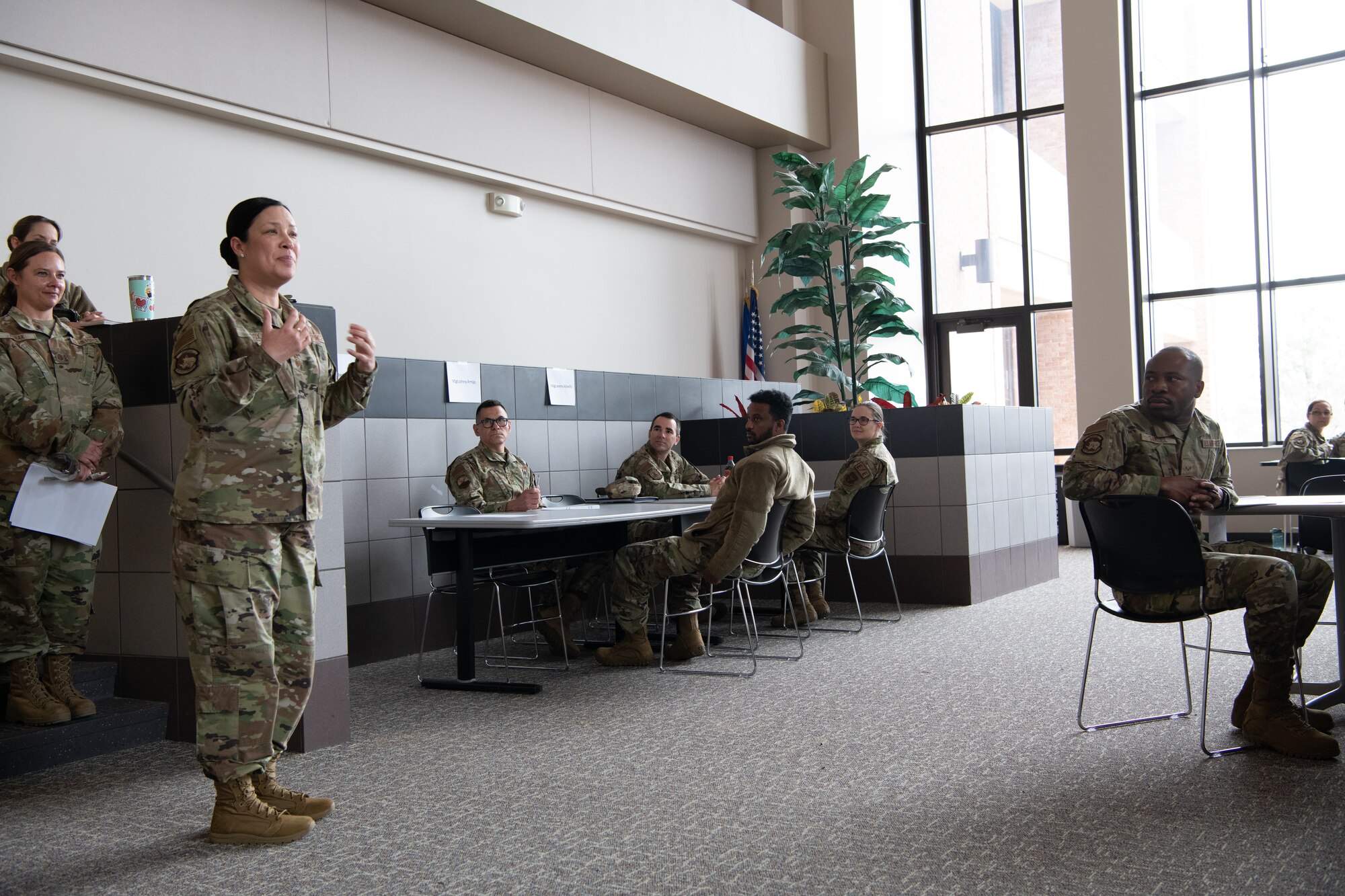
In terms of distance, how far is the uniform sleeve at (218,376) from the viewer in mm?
2645

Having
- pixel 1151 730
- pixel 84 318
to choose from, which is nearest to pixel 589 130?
pixel 84 318

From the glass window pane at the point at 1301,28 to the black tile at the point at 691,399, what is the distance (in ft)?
20.5

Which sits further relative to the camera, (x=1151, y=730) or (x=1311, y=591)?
(x=1151, y=730)

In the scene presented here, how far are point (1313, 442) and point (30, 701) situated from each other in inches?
337

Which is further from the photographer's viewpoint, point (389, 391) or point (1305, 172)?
point (1305, 172)

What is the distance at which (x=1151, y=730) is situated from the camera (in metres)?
3.64

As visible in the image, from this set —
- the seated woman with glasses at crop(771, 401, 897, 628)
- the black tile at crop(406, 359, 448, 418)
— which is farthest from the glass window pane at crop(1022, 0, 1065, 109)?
the black tile at crop(406, 359, 448, 418)

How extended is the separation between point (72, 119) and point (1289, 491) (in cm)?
776

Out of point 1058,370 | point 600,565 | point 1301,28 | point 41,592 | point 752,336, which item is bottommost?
point 600,565

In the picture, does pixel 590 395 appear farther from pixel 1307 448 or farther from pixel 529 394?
pixel 1307 448

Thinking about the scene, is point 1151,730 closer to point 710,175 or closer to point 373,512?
point 373,512

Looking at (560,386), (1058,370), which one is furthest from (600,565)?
(1058,370)

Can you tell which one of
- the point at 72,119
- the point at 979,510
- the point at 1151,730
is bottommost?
the point at 1151,730

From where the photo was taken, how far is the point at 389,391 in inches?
224
